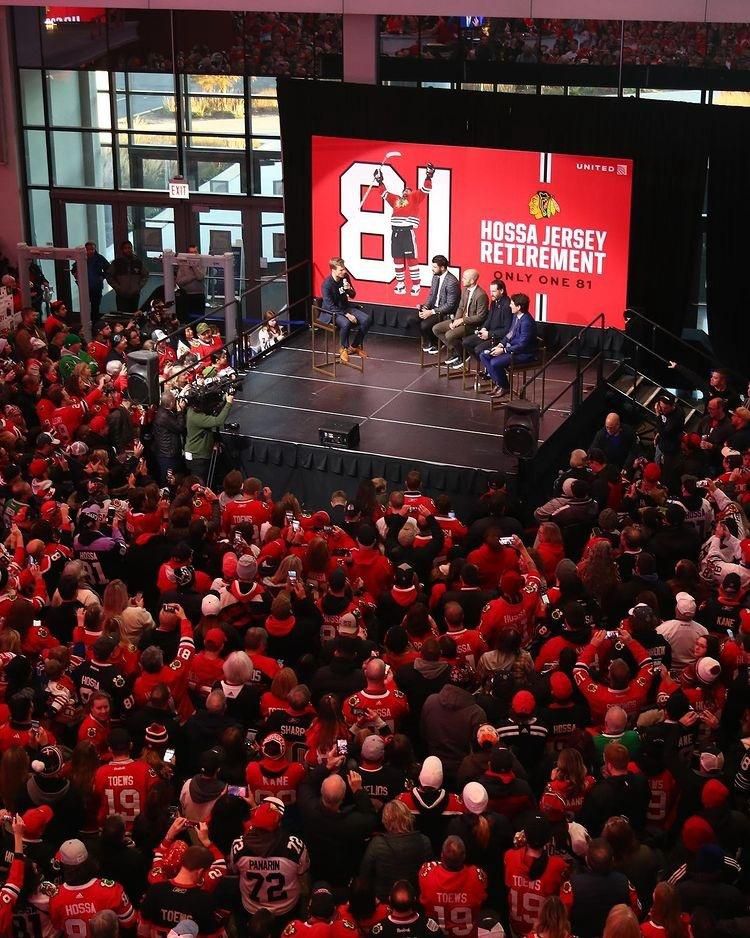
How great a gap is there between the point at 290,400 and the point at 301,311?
10.1 ft

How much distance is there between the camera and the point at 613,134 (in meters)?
15.5

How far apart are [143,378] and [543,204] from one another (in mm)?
5100

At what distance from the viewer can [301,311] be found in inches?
715

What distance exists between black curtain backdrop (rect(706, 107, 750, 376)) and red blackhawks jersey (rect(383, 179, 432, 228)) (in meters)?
3.50

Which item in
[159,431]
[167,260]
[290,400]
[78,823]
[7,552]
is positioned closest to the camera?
[78,823]

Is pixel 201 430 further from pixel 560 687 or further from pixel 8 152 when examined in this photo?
pixel 8 152

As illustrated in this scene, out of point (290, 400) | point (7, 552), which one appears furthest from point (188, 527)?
point (290, 400)

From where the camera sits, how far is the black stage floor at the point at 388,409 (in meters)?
14.0

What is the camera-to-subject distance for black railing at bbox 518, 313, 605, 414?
14.6 metres

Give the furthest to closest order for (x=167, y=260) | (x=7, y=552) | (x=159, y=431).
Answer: (x=167, y=260) → (x=159, y=431) → (x=7, y=552)

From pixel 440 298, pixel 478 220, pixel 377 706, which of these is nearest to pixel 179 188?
pixel 478 220

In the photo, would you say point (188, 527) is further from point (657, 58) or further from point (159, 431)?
point (657, 58)

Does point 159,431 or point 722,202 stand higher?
point 722,202

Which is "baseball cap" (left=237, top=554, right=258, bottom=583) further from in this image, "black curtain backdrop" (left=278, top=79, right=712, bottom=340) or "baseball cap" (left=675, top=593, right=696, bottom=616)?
"black curtain backdrop" (left=278, top=79, right=712, bottom=340)
